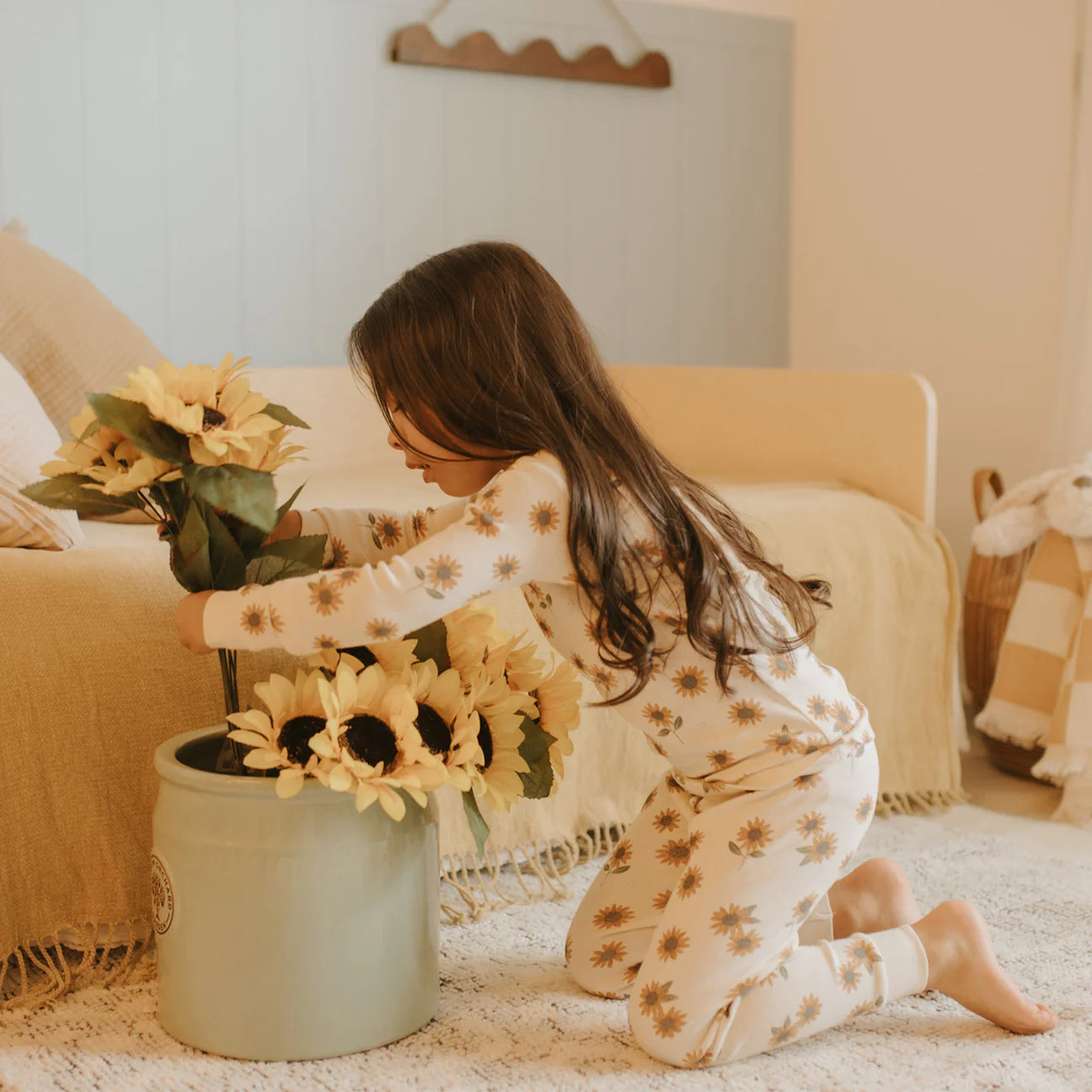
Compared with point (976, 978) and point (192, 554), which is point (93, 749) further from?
point (976, 978)

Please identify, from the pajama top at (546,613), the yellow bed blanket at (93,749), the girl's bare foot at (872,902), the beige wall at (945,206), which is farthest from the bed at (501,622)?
the beige wall at (945,206)

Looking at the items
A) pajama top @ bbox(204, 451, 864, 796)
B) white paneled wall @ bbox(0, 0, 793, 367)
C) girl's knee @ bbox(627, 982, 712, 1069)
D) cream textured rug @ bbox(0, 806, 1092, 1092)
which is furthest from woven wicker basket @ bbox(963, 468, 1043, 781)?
girl's knee @ bbox(627, 982, 712, 1069)

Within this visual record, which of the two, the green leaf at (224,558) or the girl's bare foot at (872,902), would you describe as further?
the girl's bare foot at (872,902)

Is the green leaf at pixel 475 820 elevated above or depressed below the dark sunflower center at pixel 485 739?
below

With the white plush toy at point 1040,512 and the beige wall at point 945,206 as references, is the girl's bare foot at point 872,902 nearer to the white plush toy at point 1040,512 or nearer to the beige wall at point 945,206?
the white plush toy at point 1040,512

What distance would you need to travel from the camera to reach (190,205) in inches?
88.7

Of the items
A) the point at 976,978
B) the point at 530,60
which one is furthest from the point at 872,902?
the point at 530,60

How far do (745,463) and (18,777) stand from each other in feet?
4.29

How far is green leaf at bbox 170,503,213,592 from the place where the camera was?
1053 millimetres

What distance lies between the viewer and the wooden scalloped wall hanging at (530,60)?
7.82 feet

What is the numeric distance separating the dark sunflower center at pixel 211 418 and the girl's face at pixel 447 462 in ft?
0.50

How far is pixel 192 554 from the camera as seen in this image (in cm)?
107

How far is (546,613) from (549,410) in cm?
18

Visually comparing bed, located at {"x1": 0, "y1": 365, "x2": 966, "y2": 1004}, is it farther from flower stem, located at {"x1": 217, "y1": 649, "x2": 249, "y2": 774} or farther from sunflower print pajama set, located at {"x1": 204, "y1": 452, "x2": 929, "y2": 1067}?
sunflower print pajama set, located at {"x1": 204, "y1": 452, "x2": 929, "y2": 1067}
